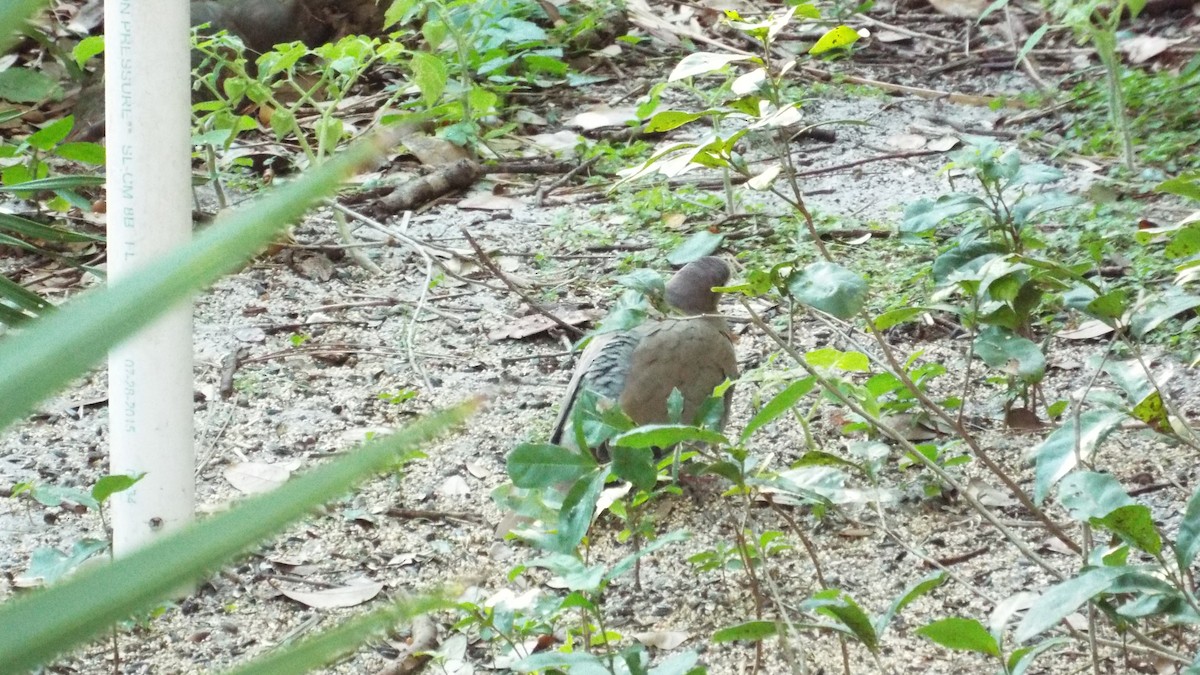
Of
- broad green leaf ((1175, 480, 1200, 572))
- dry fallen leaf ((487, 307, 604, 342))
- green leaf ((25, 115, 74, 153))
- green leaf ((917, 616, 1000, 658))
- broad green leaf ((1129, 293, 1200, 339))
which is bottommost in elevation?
dry fallen leaf ((487, 307, 604, 342))

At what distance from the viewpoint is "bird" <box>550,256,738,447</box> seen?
8.96 ft

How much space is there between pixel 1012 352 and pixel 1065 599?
75cm

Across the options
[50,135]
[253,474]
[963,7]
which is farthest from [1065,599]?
[963,7]

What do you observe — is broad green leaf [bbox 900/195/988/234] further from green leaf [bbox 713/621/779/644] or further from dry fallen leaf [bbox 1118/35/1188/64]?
dry fallen leaf [bbox 1118/35/1188/64]

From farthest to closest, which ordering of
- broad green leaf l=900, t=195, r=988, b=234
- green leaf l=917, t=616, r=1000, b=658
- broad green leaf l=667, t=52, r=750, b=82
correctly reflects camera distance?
broad green leaf l=900, t=195, r=988, b=234 → broad green leaf l=667, t=52, r=750, b=82 → green leaf l=917, t=616, r=1000, b=658

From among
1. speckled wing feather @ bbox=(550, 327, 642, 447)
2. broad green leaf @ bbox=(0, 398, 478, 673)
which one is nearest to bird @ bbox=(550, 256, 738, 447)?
speckled wing feather @ bbox=(550, 327, 642, 447)

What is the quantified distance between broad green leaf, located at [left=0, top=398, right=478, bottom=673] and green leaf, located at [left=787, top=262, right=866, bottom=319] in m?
1.26

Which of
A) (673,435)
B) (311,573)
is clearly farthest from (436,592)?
(311,573)

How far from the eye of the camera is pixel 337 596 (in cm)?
233

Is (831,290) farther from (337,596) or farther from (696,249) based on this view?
(337,596)

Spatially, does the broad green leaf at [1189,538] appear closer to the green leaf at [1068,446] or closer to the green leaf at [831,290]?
the green leaf at [1068,446]

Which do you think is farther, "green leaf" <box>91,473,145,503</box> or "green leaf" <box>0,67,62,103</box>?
"green leaf" <box>0,67,62,103</box>

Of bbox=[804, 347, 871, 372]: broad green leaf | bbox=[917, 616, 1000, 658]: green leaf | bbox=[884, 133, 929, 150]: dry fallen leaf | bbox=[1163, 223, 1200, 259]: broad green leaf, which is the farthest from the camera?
bbox=[884, 133, 929, 150]: dry fallen leaf

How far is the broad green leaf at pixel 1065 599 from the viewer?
125 centimetres
